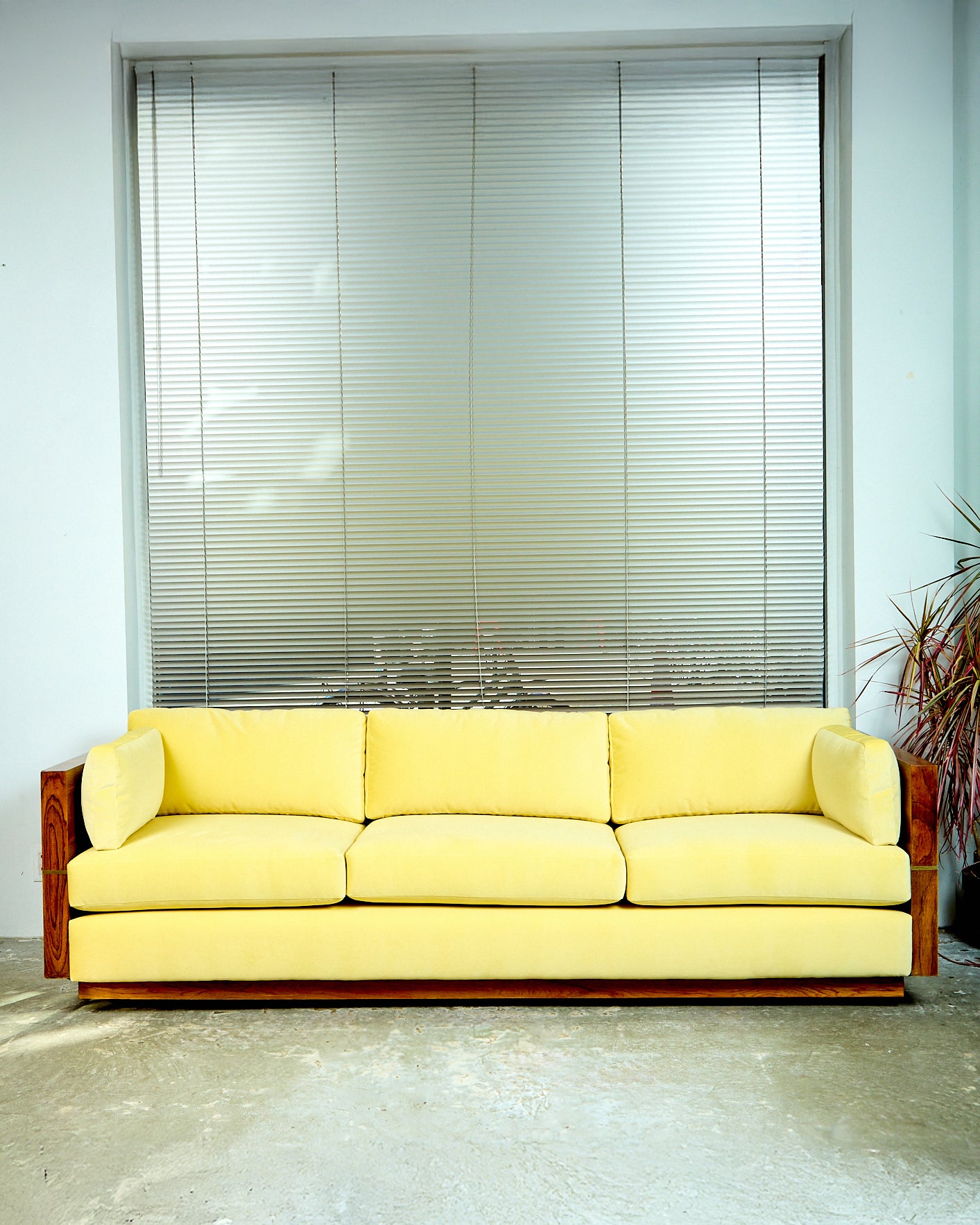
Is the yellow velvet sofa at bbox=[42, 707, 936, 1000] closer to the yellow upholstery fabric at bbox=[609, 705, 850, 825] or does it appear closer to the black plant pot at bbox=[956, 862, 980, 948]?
Answer: the yellow upholstery fabric at bbox=[609, 705, 850, 825]

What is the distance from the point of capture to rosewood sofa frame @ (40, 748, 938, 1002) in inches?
109

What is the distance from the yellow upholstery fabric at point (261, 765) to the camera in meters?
3.21

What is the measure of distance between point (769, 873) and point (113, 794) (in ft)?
6.62

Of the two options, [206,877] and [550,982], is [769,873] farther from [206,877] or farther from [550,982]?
[206,877]

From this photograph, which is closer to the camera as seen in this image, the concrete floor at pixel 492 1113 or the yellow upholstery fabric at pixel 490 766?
the concrete floor at pixel 492 1113

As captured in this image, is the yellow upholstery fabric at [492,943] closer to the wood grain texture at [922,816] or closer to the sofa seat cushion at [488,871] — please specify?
the sofa seat cushion at [488,871]

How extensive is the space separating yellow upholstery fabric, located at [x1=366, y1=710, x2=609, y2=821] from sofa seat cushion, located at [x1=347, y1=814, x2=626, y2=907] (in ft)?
1.26

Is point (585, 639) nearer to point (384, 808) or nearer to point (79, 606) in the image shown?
point (384, 808)

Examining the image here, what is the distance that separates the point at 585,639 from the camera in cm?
366

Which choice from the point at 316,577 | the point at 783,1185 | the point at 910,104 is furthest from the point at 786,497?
the point at 783,1185

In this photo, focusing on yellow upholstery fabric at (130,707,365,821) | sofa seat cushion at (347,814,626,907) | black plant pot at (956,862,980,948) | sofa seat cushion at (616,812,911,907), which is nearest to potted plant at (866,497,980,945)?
black plant pot at (956,862,980,948)

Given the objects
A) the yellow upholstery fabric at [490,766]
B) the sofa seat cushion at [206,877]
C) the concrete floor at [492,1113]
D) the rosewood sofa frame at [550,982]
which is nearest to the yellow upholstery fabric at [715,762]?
the yellow upholstery fabric at [490,766]

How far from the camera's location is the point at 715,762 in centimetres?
320

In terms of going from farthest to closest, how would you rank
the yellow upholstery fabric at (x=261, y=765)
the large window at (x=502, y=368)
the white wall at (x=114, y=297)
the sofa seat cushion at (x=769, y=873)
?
1. the large window at (x=502, y=368)
2. the white wall at (x=114, y=297)
3. the yellow upholstery fabric at (x=261, y=765)
4. the sofa seat cushion at (x=769, y=873)
